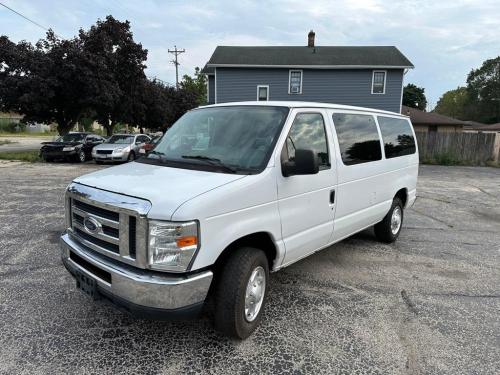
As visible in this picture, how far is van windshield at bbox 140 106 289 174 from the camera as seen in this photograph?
3.37m

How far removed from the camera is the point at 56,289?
415 centimetres

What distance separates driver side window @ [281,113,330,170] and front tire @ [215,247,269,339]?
0.94m

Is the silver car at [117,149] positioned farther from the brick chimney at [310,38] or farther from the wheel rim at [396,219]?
the brick chimney at [310,38]

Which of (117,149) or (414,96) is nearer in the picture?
(117,149)

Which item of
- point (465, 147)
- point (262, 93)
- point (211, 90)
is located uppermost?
point (211, 90)

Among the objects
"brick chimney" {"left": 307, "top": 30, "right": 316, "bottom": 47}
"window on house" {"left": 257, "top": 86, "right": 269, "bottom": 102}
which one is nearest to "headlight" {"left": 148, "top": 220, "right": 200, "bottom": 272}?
"window on house" {"left": 257, "top": 86, "right": 269, "bottom": 102}

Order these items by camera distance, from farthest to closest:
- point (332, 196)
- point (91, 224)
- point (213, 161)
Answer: point (332, 196) → point (213, 161) → point (91, 224)

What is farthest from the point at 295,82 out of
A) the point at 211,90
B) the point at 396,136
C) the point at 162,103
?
the point at 396,136

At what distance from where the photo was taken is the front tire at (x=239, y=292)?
2.98m

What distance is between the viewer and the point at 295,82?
24156mm

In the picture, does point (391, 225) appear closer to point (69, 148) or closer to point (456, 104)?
point (69, 148)

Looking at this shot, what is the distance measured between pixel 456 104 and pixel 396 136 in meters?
98.6

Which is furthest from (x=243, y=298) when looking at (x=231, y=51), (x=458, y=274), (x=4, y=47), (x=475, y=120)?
(x=475, y=120)

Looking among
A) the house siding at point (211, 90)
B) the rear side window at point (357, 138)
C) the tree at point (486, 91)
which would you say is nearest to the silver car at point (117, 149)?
the house siding at point (211, 90)
